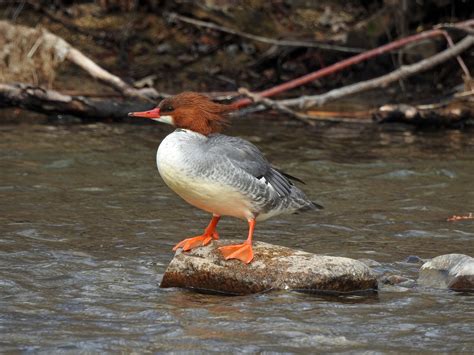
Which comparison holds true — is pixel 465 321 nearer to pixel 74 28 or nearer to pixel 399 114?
pixel 399 114

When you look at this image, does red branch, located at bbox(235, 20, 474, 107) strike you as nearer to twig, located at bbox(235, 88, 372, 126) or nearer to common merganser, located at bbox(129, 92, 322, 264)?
twig, located at bbox(235, 88, 372, 126)

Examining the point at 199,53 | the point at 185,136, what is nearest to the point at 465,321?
the point at 185,136

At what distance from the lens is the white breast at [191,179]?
17.5ft

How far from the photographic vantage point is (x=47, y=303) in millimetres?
5207

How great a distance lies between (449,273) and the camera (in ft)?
18.3

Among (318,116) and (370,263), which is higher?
(318,116)

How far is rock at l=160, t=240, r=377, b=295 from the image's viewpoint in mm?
5457

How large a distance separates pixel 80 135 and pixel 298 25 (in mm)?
4484

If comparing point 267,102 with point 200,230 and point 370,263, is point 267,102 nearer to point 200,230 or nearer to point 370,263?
point 200,230

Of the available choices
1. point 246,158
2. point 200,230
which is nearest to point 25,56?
point 200,230

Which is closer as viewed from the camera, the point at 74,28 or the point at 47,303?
the point at 47,303

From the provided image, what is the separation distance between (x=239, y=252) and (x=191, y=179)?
546 millimetres

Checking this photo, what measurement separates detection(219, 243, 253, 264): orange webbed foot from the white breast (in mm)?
226

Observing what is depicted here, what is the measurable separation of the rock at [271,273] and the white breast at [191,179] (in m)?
0.33
